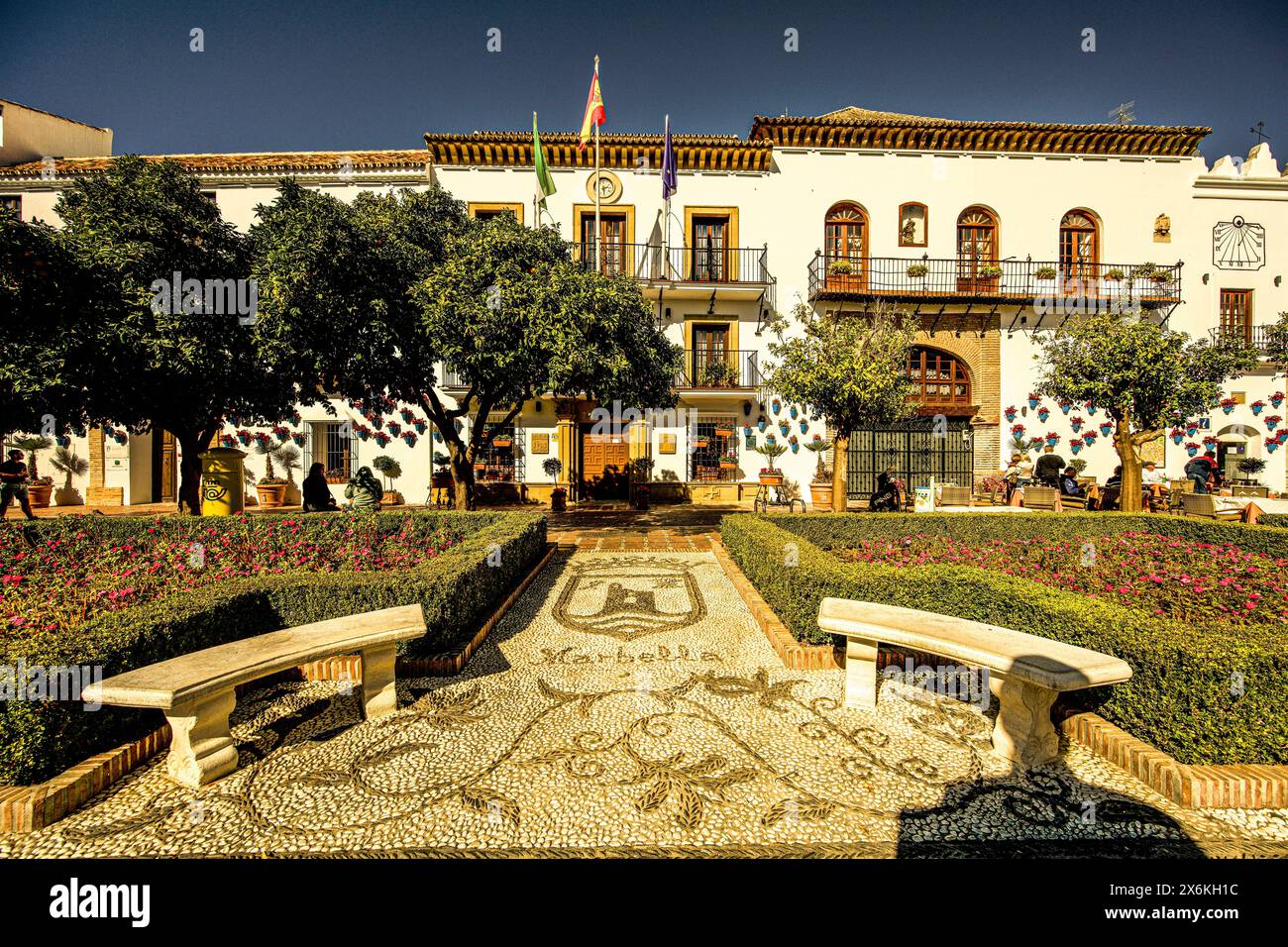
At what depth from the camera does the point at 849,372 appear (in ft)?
30.8

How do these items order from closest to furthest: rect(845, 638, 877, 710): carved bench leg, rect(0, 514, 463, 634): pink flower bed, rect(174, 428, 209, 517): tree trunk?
rect(845, 638, 877, 710): carved bench leg
rect(0, 514, 463, 634): pink flower bed
rect(174, 428, 209, 517): tree trunk

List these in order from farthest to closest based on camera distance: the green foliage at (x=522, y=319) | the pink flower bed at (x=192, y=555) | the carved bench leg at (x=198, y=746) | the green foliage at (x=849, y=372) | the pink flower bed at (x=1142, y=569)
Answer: the green foliage at (x=849, y=372)
the green foliage at (x=522, y=319)
the pink flower bed at (x=192, y=555)
the pink flower bed at (x=1142, y=569)
the carved bench leg at (x=198, y=746)

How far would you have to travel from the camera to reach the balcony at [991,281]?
1582cm

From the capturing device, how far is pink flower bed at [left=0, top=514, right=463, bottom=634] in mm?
5422

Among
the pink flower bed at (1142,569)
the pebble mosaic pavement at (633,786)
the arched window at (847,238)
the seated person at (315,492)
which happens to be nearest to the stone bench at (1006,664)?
the pebble mosaic pavement at (633,786)

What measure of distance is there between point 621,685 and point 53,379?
28.3 ft

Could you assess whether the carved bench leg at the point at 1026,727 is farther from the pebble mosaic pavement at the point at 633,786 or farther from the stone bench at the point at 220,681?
the stone bench at the point at 220,681

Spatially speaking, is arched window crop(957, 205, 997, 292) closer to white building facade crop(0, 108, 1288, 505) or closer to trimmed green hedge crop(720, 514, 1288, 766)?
white building facade crop(0, 108, 1288, 505)

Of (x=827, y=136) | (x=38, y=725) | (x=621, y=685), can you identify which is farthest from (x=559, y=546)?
(x=827, y=136)

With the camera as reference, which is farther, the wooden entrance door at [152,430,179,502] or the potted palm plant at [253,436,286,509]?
the wooden entrance door at [152,430,179,502]

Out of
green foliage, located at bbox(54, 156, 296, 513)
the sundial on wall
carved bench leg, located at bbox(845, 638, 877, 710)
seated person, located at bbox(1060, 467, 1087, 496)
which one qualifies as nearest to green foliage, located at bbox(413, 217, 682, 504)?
green foliage, located at bbox(54, 156, 296, 513)

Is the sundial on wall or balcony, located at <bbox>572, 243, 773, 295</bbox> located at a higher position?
the sundial on wall

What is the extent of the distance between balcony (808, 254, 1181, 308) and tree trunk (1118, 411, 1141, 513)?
6558mm

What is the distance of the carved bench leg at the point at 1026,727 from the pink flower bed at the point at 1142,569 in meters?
2.08
